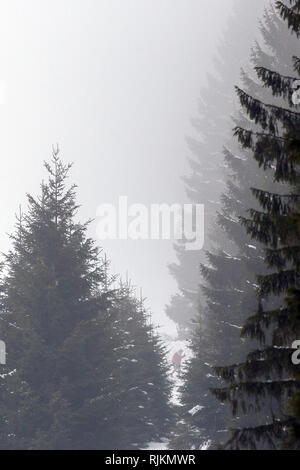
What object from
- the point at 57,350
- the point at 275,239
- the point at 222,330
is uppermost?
the point at 222,330

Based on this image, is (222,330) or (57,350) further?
(222,330)

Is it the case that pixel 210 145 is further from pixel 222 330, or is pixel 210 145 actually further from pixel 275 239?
pixel 275 239

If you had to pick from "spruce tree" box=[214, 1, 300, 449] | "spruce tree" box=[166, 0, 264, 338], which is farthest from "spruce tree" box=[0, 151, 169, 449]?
"spruce tree" box=[166, 0, 264, 338]

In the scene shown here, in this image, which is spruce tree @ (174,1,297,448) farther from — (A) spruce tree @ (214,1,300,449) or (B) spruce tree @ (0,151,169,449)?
(A) spruce tree @ (214,1,300,449)

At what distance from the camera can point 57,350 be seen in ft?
58.5

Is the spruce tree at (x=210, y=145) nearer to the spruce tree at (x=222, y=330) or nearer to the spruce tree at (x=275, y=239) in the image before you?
the spruce tree at (x=222, y=330)

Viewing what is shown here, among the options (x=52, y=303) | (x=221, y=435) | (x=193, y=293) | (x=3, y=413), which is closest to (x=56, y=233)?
(x=52, y=303)

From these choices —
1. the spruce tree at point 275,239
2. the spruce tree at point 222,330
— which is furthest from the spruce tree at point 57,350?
the spruce tree at point 275,239

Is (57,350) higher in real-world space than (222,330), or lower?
lower

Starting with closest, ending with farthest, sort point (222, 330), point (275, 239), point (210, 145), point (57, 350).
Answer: point (275, 239)
point (57, 350)
point (222, 330)
point (210, 145)

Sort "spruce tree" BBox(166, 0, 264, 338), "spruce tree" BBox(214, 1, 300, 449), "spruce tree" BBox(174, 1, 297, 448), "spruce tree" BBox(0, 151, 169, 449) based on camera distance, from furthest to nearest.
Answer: "spruce tree" BBox(166, 0, 264, 338), "spruce tree" BBox(174, 1, 297, 448), "spruce tree" BBox(0, 151, 169, 449), "spruce tree" BBox(214, 1, 300, 449)

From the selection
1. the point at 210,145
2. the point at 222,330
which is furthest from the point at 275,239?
the point at 210,145

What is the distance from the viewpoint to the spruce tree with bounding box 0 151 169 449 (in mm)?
17047
